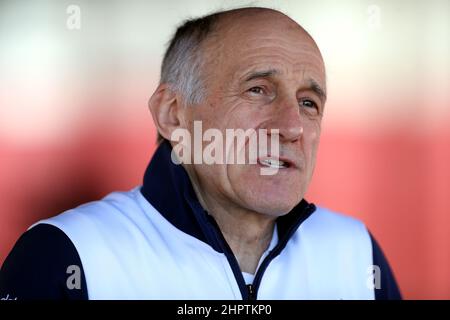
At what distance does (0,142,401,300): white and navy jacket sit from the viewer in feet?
4.85

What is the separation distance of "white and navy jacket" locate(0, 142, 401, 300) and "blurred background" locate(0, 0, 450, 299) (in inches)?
18.0

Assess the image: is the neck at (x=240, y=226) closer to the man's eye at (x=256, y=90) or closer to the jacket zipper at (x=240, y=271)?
the jacket zipper at (x=240, y=271)

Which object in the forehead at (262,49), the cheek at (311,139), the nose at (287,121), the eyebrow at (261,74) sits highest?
the forehead at (262,49)

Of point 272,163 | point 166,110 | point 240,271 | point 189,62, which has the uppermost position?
point 189,62

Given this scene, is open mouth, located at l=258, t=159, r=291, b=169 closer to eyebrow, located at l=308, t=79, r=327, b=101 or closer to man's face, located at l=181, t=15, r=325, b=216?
man's face, located at l=181, t=15, r=325, b=216

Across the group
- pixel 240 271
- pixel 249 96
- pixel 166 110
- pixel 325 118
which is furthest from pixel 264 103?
pixel 325 118

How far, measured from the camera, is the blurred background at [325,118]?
82.4 inches

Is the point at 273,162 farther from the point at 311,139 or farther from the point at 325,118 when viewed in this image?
the point at 325,118

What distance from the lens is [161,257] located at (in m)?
1.57

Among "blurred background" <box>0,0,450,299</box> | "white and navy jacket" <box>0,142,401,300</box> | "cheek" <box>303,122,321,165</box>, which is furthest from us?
"blurred background" <box>0,0,450,299</box>

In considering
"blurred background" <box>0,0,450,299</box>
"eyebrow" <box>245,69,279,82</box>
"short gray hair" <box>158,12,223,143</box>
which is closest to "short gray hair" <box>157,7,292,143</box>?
"short gray hair" <box>158,12,223,143</box>

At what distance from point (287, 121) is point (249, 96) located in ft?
0.42

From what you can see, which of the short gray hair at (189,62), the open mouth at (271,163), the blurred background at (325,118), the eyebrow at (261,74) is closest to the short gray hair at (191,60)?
the short gray hair at (189,62)

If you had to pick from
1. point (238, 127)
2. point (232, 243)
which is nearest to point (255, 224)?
point (232, 243)
